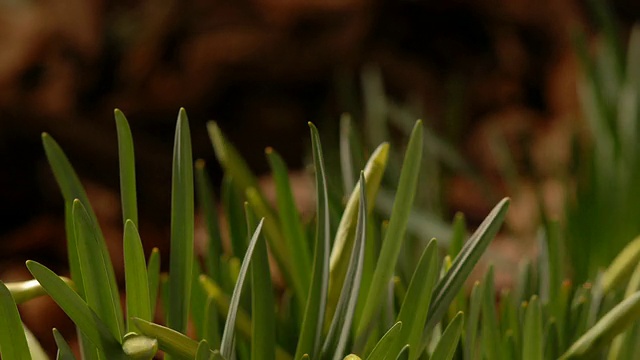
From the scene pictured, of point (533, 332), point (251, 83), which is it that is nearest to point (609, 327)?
point (533, 332)

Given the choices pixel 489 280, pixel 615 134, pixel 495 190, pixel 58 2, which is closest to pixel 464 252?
pixel 489 280

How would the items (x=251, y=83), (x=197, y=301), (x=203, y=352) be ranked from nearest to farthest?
(x=203, y=352)
(x=197, y=301)
(x=251, y=83)

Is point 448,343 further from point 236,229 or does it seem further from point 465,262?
point 236,229

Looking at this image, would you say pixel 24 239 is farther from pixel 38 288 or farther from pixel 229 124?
pixel 38 288

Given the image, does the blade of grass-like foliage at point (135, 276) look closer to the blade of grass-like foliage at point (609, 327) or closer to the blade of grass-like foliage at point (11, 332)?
the blade of grass-like foliage at point (11, 332)

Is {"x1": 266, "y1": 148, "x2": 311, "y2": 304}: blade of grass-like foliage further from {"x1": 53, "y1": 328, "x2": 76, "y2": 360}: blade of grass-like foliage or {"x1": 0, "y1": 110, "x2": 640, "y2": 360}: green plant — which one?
{"x1": 53, "y1": 328, "x2": 76, "y2": 360}: blade of grass-like foliage

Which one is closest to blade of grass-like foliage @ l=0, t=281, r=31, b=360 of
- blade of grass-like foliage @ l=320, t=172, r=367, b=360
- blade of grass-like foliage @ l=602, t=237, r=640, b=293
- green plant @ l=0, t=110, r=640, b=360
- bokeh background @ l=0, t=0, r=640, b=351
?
green plant @ l=0, t=110, r=640, b=360
